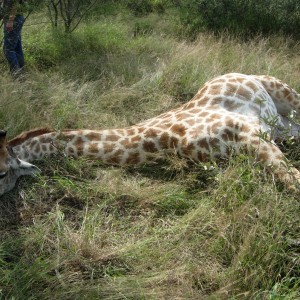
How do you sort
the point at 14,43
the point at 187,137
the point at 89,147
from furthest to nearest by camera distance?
the point at 14,43 → the point at 89,147 → the point at 187,137

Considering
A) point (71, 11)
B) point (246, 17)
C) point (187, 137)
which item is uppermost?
point (187, 137)

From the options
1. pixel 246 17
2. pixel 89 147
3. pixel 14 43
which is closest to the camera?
pixel 89 147

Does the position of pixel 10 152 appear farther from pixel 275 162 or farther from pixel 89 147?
pixel 275 162

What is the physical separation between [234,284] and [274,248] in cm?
39

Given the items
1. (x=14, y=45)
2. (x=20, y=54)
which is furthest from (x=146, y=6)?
(x=14, y=45)

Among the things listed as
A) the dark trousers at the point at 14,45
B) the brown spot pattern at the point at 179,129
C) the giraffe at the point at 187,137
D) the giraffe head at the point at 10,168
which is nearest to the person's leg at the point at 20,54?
the dark trousers at the point at 14,45

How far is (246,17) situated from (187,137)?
19.3ft

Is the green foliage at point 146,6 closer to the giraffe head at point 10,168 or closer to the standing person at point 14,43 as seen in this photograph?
the standing person at point 14,43

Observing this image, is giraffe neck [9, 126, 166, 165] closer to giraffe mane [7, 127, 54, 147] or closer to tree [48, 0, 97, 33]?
giraffe mane [7, 127, 54, 147]

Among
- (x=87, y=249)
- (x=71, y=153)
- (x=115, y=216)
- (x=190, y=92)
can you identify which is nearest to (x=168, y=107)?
(x=190, y=92)

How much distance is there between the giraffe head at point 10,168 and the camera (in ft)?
13.6

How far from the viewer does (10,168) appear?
4.38 metres

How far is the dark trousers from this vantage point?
22.8 feet

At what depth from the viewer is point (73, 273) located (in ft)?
11.0
